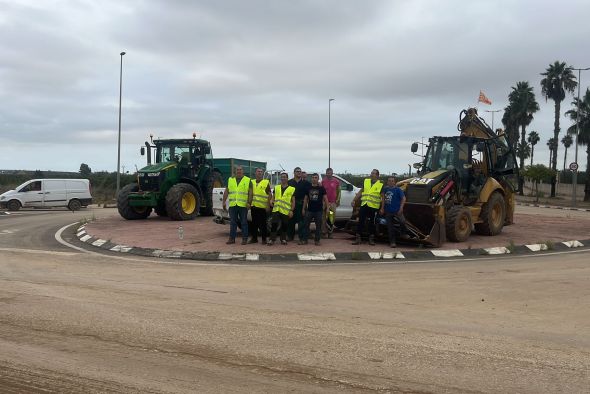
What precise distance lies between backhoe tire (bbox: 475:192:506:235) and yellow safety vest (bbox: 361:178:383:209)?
365 centimetres

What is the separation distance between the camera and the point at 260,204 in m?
12.0

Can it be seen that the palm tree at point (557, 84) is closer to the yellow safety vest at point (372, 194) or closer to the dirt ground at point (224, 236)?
the dirt ground at point (224, 236)

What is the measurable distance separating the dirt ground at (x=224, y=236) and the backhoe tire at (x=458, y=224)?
217 millimetres

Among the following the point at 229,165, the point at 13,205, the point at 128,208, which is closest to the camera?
the point at 128,208

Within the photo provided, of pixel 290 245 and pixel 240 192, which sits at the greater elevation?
pixel 240 192

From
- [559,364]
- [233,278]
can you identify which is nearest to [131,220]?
[233,278]

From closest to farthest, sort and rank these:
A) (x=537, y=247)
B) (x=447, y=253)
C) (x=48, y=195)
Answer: (x=447, y=253) < (x=537, y=247) < (x=48, y=195)

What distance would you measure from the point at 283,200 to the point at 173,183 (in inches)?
310

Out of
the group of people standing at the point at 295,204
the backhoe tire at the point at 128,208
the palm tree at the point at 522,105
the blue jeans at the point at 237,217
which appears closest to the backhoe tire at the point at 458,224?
the group of people standing at the point at 295,204

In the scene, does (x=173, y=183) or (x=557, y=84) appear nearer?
(x=173, y=183)

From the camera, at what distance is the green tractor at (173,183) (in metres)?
18.0

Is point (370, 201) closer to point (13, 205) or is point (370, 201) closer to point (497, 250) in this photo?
point (497, 250)

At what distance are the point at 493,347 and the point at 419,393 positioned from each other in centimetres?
151

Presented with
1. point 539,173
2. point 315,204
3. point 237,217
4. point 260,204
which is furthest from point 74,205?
point 539,173
